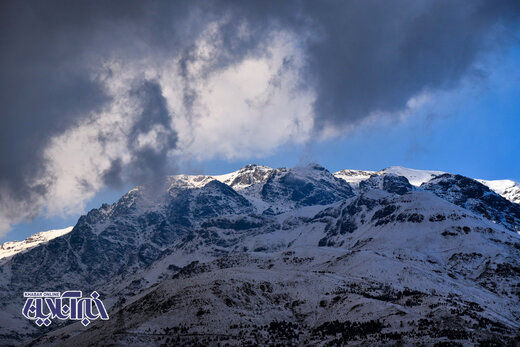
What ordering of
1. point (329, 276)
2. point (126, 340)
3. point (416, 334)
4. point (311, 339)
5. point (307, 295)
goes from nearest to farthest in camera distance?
point (416, 334) < point (126, 340) < point (311, 339) < point (307, 295) < point (329, 276)

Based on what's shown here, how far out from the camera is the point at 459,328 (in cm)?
9062

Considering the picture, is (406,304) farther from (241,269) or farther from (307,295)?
(241,269)

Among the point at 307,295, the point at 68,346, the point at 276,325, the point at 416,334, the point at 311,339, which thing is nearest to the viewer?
the point at 416,334

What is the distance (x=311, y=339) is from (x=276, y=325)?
48.1 ft

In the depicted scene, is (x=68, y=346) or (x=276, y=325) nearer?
(x=276, y=325)

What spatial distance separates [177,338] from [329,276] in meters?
86.0

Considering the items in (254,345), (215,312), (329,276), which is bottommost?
(254,345)

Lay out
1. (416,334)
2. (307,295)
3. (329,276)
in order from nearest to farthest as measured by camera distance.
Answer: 1. (416,334)
2. (307,295)
3. (329,276)

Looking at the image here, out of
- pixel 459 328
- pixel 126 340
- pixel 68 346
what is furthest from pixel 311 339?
pixel 68 346

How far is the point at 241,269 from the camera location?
179 metres

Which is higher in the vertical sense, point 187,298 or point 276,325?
point 187,298

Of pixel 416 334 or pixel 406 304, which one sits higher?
pixel 406 304

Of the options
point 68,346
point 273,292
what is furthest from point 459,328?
point 68,346

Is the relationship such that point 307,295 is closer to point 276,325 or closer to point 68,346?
point 276,325
